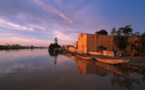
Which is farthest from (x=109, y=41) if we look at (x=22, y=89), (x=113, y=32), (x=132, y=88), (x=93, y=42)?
(x=22, y=89)

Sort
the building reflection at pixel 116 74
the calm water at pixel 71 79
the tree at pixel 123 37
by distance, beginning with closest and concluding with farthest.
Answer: the calm water at pixel 71 79 → the building reflection at pixel 116 74 → the tree at pixel 123 37

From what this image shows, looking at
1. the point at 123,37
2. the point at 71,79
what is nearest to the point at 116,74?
the point at 71,79

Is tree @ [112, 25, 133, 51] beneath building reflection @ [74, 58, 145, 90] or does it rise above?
above

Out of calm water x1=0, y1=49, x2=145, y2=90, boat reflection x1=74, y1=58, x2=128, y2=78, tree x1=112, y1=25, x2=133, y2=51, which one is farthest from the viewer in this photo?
tree x1=112, y1=25, x2=133, y2=51

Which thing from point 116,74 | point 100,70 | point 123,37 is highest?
point 123,37

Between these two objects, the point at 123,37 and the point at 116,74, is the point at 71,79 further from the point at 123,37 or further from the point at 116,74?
the point at 123,37

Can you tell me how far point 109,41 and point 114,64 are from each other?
66.1ft

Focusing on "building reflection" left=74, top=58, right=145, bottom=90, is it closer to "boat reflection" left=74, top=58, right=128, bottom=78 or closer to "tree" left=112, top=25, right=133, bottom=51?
"boat reflection" left=74, top=58, right=128, bottom=78

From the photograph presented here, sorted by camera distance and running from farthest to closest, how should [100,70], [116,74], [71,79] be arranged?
[100,70] < [116,74] < [71,79]

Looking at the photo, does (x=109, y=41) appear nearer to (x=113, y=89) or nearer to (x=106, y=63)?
(x=106, y=63)

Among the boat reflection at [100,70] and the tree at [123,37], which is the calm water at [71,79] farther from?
the tree at [123,37]

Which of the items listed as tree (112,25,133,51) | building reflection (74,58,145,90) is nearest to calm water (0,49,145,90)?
building reflection (74,58,145,90)

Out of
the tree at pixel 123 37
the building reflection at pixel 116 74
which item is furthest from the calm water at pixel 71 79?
the tree at pixel 123 37

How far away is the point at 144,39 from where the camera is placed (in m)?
19.6
